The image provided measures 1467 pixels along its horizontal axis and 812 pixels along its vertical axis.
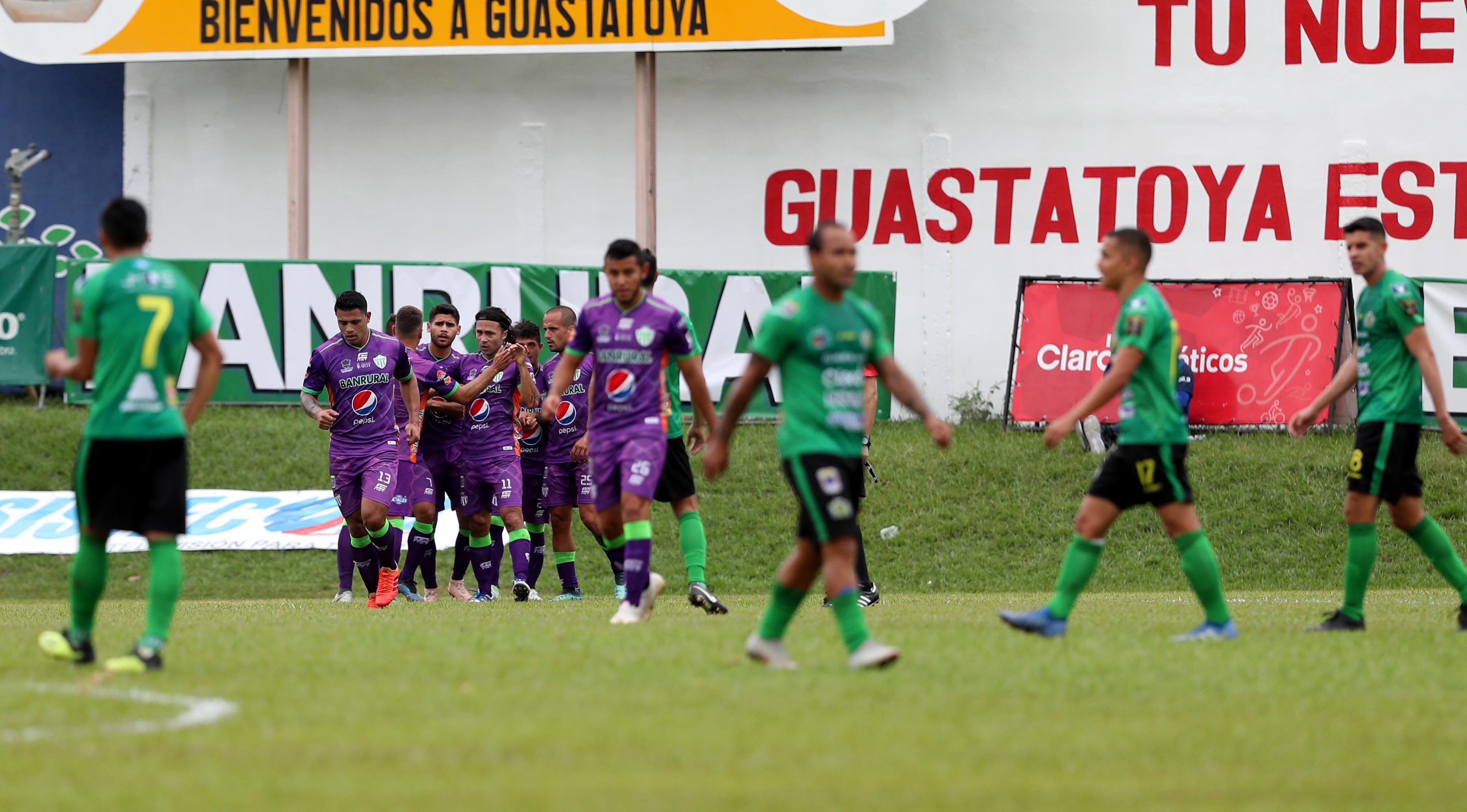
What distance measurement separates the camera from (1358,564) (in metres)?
9.16

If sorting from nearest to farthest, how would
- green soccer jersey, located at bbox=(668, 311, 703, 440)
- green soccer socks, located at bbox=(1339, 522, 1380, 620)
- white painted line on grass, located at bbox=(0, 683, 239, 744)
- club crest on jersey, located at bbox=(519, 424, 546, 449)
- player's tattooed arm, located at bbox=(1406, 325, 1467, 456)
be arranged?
white painted line on grass, located at bbox=(0, 683, 239, 744), player's tattooed arm, located at bbox=(1406, 325, 1467, 456), green soccer socks, located at bbox=(1339, 522, 1380, 620), green soccer jersey, located at bbox=(668, 311, 703, 440), club crest on jersey, located at bbox=(519, 424, 546, 449)

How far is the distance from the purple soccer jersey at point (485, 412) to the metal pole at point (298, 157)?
899cm

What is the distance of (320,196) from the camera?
82.6ft

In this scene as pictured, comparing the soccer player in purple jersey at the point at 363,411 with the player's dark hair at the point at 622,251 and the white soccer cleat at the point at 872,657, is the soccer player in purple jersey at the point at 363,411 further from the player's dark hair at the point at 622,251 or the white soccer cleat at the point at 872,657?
the white soccer cleat at the point at 872,657

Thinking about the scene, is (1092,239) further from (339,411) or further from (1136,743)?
(1136,743)

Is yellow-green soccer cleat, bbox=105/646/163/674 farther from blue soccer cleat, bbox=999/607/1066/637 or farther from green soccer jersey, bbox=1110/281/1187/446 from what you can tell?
green soccer jersey, bbox=1110/281/1187/446

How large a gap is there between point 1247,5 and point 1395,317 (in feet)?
51.0

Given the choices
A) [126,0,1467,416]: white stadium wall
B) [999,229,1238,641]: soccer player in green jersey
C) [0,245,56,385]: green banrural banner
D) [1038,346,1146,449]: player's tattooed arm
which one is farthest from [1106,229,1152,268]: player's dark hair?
[0,245,56,385]: green banrural banner

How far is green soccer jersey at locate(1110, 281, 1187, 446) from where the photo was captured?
26.5ft

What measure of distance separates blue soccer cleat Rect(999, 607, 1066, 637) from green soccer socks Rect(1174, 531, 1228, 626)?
28.3 inches

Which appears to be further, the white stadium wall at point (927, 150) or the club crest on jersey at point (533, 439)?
the white stadium wall at point (927, 150)

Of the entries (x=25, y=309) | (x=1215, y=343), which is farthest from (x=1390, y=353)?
(x=25, y=309)

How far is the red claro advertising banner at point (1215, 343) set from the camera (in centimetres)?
1995

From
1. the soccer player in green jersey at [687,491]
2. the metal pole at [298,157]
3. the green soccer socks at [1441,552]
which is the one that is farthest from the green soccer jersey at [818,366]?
the metal pole at [298,157]
